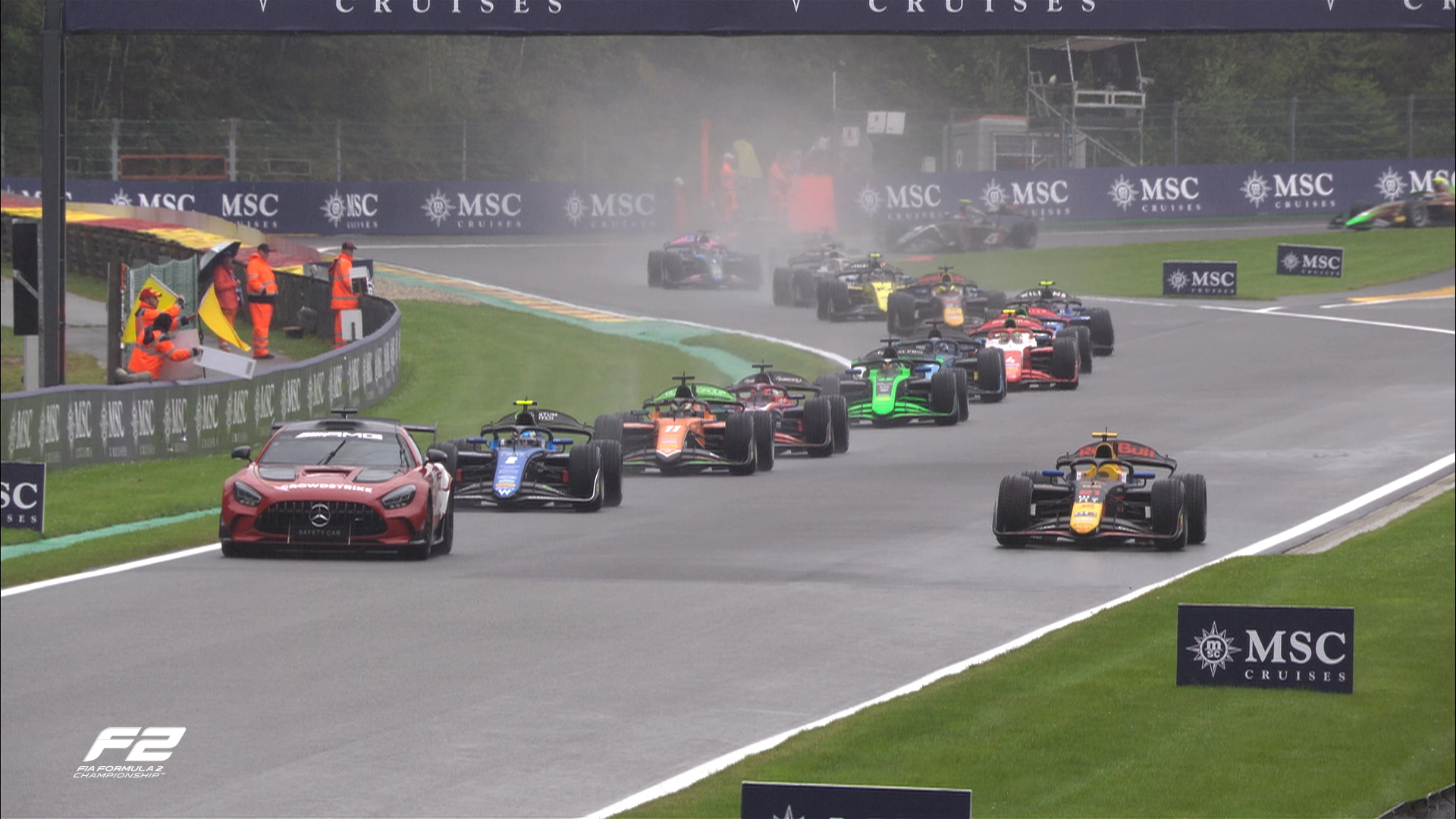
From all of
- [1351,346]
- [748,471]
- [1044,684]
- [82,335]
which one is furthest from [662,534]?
[1351,346]

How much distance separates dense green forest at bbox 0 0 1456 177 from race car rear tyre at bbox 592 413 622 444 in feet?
6.42

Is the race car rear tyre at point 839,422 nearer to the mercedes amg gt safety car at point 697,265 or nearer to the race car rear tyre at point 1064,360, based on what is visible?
the mercedes amg gt safety car at point 697,265

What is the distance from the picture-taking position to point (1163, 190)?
2461 inches

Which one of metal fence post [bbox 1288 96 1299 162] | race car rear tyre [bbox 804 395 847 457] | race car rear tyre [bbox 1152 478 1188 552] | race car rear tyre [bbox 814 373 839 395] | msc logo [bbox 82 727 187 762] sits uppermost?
metal fence post [bbox 1288 96 1299 162]

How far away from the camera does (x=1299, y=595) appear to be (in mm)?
15984

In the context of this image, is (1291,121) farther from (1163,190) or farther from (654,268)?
(654,268)

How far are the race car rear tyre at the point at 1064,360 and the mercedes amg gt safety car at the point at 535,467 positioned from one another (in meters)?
5.49

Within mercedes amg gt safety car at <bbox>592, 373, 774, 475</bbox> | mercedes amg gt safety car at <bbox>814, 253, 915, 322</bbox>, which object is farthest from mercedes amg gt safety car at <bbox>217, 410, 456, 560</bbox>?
mercedes amg gt safety car at <bbox>814, 253, 915, 322</bbox>

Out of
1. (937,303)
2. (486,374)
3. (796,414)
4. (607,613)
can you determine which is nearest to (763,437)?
(796,414)

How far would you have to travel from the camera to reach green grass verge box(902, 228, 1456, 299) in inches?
1722

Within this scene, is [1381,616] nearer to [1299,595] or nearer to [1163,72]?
[1299,595]

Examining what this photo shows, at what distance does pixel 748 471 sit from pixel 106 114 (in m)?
6.37

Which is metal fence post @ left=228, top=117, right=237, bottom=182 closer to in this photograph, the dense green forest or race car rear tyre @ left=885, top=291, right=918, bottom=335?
the dense green forest

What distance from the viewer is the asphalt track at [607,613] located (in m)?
15.3
